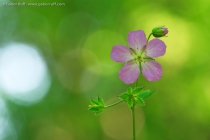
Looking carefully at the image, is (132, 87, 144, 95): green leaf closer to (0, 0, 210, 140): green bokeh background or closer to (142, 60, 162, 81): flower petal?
(142, 60, 162, 81): flower petal

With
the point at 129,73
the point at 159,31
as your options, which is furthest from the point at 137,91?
the point at 159,31

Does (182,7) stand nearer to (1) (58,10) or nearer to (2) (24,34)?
(1) (58,10)

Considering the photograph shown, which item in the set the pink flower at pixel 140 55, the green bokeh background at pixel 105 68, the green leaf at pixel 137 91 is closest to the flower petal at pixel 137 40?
the pink flower at pixel 140 55

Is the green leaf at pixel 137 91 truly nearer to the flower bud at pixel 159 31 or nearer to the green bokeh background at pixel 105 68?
the flower bud at pixel 159 31

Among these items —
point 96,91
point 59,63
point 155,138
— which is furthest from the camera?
point 59,63

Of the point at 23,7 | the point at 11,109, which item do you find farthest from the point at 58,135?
the point at 23,7

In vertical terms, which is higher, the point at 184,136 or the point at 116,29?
the point at 116,29
